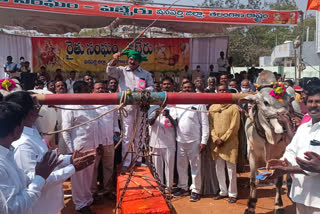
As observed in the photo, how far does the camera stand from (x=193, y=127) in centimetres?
548

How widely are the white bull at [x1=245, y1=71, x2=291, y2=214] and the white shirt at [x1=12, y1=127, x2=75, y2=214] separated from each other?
7.75 feet

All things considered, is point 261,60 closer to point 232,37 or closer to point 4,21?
point 232,37

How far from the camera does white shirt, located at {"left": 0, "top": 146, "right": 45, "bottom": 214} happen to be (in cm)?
199

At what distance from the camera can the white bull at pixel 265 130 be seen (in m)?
3.83

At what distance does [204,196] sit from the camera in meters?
5.83

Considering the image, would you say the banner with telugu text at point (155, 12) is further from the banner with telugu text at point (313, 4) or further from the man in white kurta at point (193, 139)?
the man in white kurta at point (193, 139)

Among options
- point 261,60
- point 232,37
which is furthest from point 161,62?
point 261,60

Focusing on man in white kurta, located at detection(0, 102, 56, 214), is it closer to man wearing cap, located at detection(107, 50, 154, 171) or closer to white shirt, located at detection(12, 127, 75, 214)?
white shirt, located at detection(12, 127, 75, 214)

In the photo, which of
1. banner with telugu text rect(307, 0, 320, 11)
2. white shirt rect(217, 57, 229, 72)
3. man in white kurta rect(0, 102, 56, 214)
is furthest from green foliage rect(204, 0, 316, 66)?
man in white kurta rect(0, 102, 56, 214)

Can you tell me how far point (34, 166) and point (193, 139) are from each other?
11.0 ft

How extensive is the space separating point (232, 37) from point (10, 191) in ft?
108

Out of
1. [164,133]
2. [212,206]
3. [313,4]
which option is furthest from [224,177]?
[313,4]

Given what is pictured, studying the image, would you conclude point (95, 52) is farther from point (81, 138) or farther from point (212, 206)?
point (212, 206)

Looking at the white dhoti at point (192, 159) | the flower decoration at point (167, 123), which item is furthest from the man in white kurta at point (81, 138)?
the white dhoti at point (192, 159)
